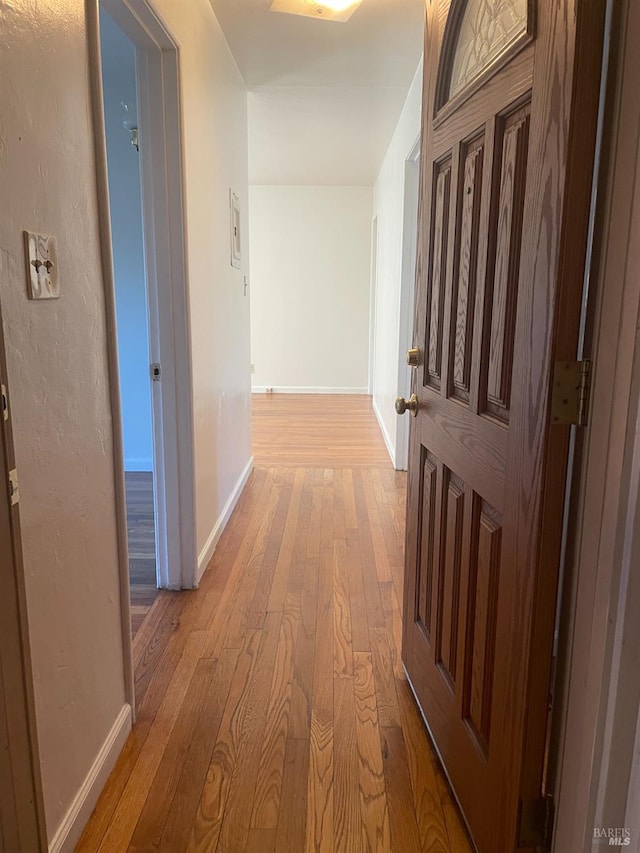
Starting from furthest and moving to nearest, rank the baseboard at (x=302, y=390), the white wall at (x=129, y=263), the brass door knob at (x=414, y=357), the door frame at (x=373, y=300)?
the baseboard at (x=302, y=390) → the door frame at (x=373, y=300) → the white wall at (x=129, y=263) → the brass door knob at (x=414, y=357)

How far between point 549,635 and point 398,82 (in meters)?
3.42

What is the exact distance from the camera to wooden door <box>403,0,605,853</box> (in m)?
0.89

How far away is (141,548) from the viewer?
288cm

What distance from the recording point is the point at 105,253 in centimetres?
143

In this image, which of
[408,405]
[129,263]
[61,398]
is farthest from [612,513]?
[129,263]

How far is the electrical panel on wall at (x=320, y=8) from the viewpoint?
94.6 inches

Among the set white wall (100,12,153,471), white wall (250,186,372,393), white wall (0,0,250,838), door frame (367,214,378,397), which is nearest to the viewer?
white wall (0,0,250,838)

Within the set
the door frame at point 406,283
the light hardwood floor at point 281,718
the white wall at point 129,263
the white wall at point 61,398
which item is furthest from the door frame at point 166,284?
the door frame at point 406,283

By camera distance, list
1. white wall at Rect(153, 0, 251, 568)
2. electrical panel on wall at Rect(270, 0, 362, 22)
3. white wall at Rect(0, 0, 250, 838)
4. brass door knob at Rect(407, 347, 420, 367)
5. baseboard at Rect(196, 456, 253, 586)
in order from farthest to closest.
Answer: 1. baseboard at Rect(196, 456, 253, 586)
2. electrical panel on wall at Rect(270, 0, 362, 22)
3. white wall at Rect(153, 0, 251, 568)
4. brass door knob at Rect(407, 347, 420, 367)
5. white wall at Rect(0, 0, 250, 838)

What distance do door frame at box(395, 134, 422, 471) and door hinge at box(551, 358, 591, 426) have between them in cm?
287

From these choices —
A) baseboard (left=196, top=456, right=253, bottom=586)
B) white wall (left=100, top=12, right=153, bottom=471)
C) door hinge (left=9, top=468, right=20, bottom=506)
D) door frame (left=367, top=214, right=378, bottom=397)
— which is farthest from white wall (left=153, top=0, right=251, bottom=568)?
door frame (left=367, top=214, right=378, bottom=397)

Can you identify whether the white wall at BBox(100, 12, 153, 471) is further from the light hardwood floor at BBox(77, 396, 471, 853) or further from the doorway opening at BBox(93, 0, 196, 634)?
the light hardwood floor at BBox(77, 396, 471, 853)

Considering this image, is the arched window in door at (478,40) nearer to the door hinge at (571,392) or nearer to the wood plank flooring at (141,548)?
the door hinge at (571,392)

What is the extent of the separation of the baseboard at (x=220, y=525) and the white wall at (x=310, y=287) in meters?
3.57
